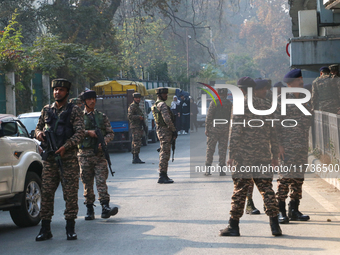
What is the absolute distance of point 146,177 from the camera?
12508 mm

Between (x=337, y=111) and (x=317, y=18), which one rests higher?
(x=317, y=18)

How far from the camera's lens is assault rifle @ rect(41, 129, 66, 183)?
657cm

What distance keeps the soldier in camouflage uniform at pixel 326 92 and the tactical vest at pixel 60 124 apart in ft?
20.0

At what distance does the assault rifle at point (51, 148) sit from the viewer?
6574 mm

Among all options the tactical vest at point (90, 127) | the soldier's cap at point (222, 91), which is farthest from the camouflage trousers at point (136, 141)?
the tactical vest at point (90, 127)

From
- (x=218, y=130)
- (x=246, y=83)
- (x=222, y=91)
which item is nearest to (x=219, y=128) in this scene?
(x=218, y=130)

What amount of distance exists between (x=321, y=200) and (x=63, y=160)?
178 inches

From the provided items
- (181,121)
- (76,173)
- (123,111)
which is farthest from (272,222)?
(181,121)

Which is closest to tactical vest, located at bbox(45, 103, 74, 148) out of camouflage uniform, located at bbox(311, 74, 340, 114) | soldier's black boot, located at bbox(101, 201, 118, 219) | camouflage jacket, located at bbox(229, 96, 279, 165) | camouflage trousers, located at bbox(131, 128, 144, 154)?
soldier's black boot, located at bbox(101, 201, 118, 219)

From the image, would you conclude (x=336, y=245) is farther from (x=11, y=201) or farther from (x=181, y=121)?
(x=181, y=121)

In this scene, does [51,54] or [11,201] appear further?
[51,54]

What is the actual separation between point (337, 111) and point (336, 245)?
667 centimetres

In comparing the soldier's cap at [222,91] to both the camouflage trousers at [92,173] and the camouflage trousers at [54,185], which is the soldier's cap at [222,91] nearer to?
the camouflage trousers at [92,173]

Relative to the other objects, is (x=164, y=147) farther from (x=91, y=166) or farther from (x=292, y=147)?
(x=292, y=147)
